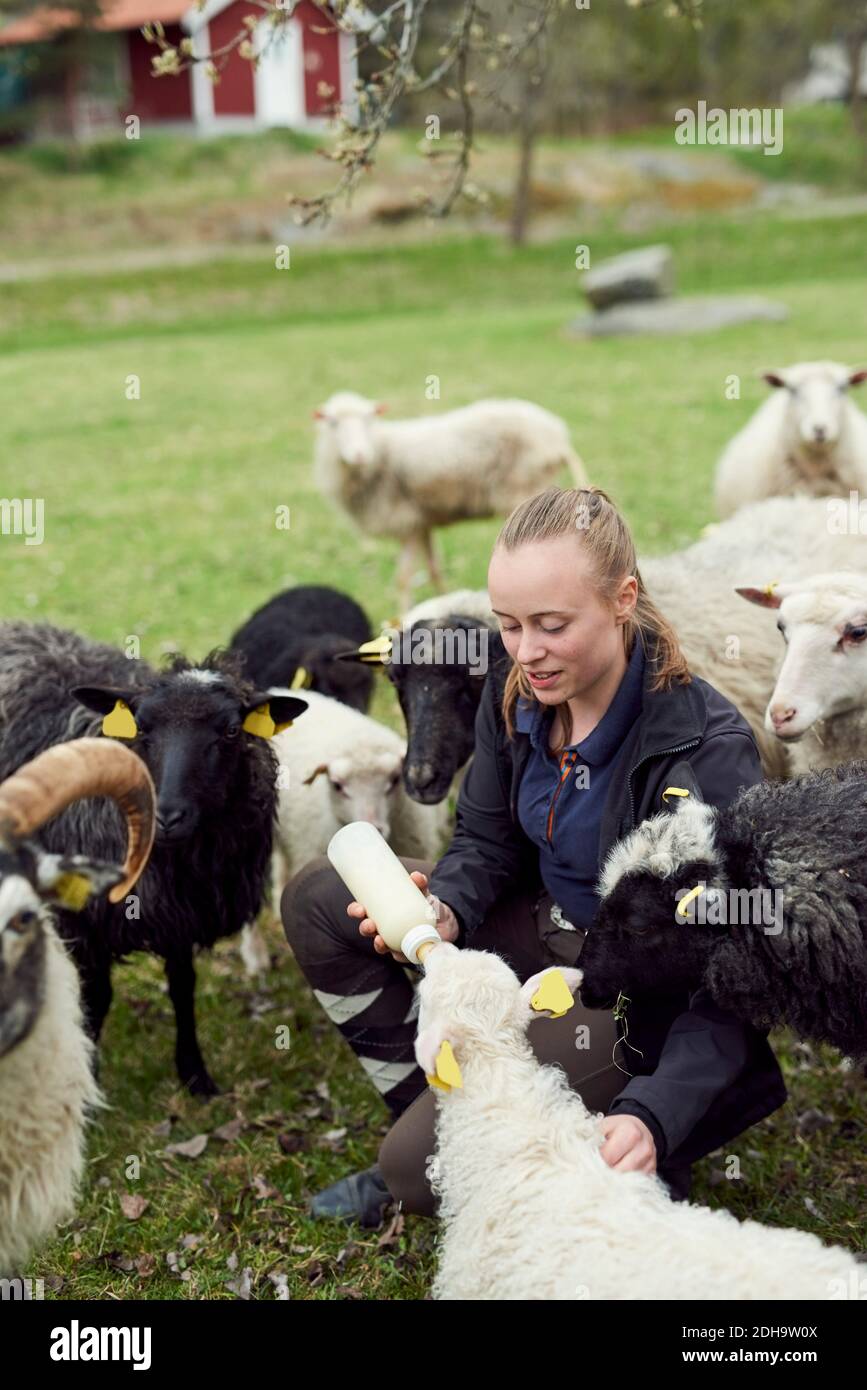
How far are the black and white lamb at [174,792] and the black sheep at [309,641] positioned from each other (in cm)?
123

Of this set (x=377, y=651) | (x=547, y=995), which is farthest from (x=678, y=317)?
(x=547, y=995)

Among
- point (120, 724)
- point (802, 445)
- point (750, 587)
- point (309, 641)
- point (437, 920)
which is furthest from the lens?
point (802, 445)

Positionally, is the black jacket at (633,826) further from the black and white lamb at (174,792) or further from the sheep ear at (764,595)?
the sheep ear at (764,595)

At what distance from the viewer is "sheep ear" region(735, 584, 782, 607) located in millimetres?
4418

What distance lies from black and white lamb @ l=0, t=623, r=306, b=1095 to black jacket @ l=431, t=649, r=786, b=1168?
909 millimetres

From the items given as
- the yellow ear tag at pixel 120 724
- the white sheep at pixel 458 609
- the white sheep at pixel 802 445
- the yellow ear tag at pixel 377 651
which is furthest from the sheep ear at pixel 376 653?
the white sheep at pixel 802 445

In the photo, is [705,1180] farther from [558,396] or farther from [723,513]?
[558,396]

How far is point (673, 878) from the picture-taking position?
9.77ft

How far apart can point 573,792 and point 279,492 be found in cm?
1110

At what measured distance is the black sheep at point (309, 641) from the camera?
19.6ft

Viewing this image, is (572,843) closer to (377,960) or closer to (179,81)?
(377,960)

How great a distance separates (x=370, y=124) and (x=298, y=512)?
8.63 m

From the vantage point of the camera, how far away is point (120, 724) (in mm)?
4023

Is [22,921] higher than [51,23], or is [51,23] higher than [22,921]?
[51,23]
